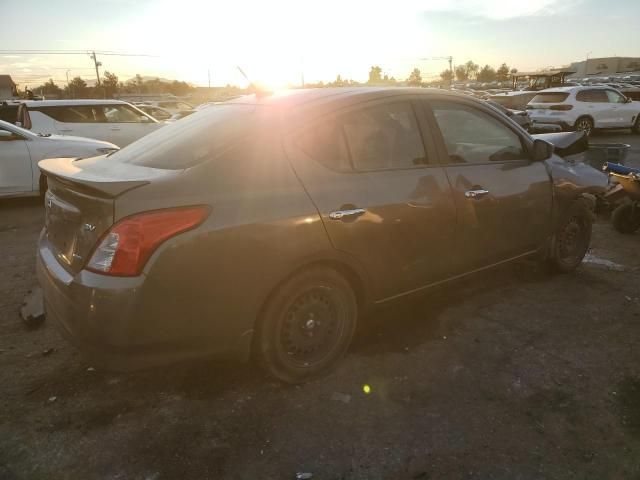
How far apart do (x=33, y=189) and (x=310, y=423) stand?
722 centimetres

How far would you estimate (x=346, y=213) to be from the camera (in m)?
2.75

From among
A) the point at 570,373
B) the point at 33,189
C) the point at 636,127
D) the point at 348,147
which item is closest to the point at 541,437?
the point at 570,373

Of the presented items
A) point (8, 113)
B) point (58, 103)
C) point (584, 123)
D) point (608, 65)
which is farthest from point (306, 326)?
point (608, 65)

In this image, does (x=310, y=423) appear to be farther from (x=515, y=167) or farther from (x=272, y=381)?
(x=515, y=167)

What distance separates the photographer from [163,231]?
2246mm

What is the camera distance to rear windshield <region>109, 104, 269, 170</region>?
2680mm

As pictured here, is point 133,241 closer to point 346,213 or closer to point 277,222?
point 277,222

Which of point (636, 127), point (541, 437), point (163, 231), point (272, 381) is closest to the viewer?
point (163, 231)

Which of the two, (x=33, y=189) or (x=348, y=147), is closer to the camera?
(x=348, y=147)

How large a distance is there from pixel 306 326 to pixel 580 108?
53.7 feet

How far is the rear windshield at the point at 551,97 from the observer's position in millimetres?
16062

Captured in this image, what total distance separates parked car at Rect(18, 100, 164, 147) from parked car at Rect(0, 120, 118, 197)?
7.26ft

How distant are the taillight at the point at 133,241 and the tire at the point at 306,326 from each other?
28.2 inches

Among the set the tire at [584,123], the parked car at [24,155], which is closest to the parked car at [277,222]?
the parked car at [24,155]
